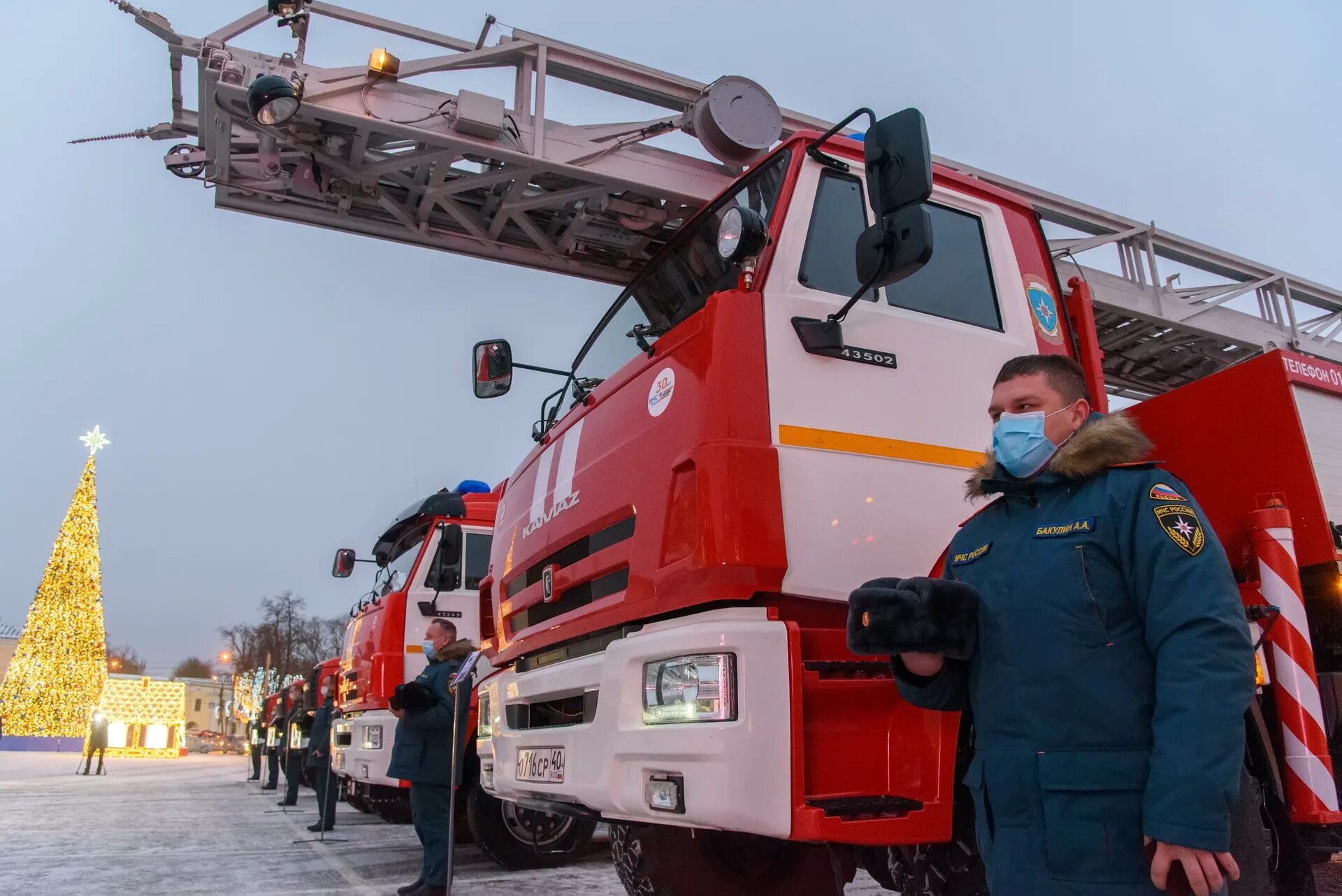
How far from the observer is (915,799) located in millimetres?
2414

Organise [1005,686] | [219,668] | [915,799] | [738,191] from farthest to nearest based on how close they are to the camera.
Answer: [219,668] < [738,191] < [915,799] < [1005,686]

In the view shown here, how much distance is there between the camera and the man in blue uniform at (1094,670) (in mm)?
1616

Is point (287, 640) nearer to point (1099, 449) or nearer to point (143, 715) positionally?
point (143, 715)

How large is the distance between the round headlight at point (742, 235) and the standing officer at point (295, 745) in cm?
1255

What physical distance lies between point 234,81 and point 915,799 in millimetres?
4629

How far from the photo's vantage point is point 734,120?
5086 millimetres

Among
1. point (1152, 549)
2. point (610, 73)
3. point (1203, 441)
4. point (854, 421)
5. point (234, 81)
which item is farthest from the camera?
point (610, 73)

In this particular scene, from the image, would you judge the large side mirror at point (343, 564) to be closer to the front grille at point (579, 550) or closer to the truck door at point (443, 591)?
the truck door at point (443, 591)

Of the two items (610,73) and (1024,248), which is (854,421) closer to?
(1024,248)

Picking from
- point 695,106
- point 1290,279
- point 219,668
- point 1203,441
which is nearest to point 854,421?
point 1203,441

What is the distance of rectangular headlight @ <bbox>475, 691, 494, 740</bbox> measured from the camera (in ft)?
12.9

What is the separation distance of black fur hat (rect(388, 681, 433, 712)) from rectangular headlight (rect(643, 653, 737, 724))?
3504 millimetres

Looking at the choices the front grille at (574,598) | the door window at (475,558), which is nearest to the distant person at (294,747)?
the door window at (475,558)

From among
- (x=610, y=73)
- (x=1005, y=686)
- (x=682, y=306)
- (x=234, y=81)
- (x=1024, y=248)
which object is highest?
(x=610, y=73)
